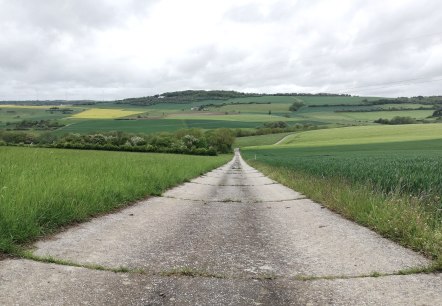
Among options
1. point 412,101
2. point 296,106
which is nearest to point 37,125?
point 296,106

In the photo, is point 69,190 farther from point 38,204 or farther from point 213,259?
point 213,259

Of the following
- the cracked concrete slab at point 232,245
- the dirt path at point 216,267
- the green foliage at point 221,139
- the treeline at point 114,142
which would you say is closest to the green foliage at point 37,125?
the treeline at point 114,142

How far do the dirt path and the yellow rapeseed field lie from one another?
480 feet

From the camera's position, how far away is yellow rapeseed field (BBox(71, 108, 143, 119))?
484 ft

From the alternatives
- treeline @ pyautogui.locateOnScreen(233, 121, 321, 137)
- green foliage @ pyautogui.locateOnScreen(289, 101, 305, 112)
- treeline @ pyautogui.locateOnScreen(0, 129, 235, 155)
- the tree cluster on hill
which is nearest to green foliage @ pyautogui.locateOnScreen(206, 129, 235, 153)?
treeline @ pyautogui.locateOnScreen(0, 129, 235, 155)

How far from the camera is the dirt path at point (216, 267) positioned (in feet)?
12.7

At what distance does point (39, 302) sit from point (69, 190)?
5001 millimetres

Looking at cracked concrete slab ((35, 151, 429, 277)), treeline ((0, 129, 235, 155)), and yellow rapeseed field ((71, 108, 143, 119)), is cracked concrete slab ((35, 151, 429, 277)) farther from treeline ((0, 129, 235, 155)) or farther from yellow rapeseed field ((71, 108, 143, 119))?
yellow rapeseed field ((71, 108, 143, 119))

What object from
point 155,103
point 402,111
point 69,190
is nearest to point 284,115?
point 402,111

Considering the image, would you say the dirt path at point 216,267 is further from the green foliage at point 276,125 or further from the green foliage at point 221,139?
the green foliage at point 276,125

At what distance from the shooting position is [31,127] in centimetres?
11769

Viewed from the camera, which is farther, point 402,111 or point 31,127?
point 402,111

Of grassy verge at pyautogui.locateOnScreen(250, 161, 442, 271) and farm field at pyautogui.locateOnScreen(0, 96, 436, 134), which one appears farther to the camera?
farm field at pyautogui.locateOnScreen(0, 96, 436, 134)

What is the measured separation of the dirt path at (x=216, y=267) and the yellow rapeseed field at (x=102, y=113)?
146 meters
